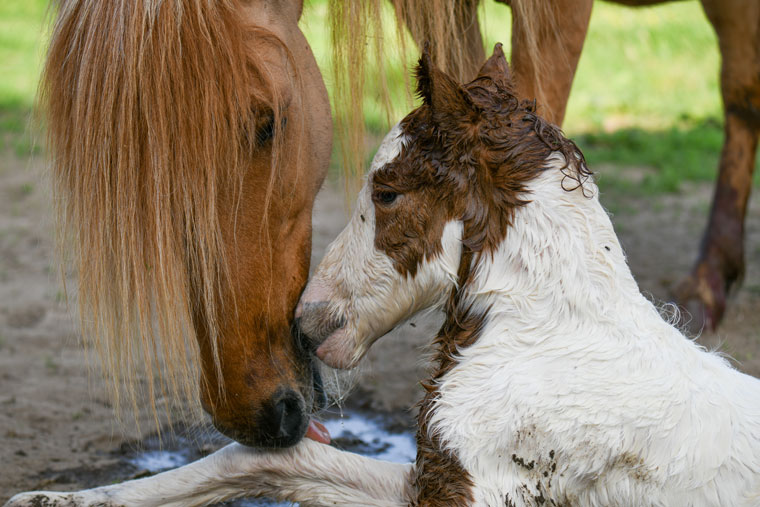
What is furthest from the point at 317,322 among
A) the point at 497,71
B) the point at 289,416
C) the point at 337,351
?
the point at 497,71

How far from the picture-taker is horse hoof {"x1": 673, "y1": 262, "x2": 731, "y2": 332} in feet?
13.7

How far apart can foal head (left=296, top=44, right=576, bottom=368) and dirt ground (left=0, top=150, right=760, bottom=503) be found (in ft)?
0.67

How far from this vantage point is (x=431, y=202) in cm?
199

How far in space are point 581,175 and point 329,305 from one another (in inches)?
27.1

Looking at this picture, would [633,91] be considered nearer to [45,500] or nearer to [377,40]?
[377,40]

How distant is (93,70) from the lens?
2021mm

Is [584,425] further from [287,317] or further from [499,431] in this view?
[287,317]

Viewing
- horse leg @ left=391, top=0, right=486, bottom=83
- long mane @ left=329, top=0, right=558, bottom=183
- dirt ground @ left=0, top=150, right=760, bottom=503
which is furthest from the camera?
dirt ground @ left=0, top=150, right=760, bottom=503

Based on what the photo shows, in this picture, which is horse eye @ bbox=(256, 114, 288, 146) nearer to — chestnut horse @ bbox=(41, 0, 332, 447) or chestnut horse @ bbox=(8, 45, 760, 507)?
chestnut horse @ bbox=(41, 0, 332, 447)

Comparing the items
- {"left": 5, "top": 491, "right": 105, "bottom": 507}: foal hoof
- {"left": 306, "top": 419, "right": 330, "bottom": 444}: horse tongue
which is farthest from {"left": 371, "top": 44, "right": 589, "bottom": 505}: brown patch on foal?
{"left": 5, "top": 491, "right": 105, "bottom": 507}: foal hoof

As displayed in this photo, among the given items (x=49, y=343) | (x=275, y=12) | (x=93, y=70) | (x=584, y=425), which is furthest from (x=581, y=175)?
(x=49, y=343)

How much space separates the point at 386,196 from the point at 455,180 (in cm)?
19

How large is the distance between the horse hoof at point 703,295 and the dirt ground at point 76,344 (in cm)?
9

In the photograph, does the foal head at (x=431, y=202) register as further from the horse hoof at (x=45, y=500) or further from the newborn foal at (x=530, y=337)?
the horse hoof at (x=45, y=500)
